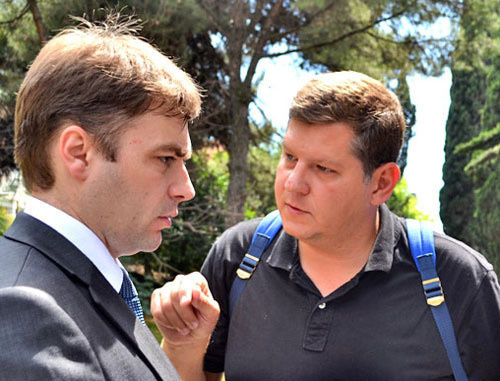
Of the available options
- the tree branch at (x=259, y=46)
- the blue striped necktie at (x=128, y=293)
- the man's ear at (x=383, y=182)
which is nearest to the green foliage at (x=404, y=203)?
the tree branch at (x=259, y=46)

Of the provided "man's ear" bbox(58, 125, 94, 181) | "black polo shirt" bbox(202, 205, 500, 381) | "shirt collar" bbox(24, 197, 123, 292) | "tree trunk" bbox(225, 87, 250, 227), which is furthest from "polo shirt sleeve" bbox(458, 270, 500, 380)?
"tree trunk" bbox(225, 87, 250, 227)

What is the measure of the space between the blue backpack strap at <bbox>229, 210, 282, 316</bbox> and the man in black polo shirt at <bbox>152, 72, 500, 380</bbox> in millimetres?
30

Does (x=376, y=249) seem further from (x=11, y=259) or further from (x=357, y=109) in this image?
(x=11, y=259)

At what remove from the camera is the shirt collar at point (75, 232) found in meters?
1.42

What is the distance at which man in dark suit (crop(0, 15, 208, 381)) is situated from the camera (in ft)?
4.36

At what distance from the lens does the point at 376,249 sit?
2416 millimetres

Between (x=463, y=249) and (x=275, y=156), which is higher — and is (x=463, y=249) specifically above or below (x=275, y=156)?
above

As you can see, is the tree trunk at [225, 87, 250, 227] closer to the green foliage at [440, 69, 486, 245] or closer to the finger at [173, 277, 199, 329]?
the green foliage at [440, 69, 486, 245]

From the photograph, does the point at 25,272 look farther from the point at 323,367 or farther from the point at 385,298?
the point at 385,298

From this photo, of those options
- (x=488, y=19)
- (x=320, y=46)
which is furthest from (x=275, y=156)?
(x=488, y=19)

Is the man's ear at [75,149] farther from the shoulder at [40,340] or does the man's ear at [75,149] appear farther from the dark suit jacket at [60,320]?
the shoulder at [40,340]

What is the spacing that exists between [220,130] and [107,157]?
33.5 feet

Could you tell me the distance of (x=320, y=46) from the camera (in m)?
10.6

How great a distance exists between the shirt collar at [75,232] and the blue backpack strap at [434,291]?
1.30 meters
